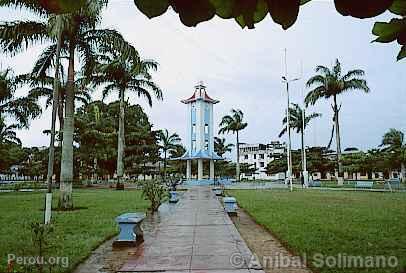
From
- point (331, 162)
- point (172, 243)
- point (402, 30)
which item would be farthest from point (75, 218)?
point (331, 162)

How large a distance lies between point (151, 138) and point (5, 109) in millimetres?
24005

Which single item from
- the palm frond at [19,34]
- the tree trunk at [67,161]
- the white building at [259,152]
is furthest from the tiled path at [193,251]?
the white building at [259,152]

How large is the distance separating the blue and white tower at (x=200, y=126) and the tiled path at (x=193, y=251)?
124ft

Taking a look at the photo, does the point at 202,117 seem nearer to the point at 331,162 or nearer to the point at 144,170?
the point at 144,170

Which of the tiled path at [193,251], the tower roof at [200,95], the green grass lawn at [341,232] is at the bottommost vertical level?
the tiled path at [193,251]

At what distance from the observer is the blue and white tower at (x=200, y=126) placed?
49.8 metres

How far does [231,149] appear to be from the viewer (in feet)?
245

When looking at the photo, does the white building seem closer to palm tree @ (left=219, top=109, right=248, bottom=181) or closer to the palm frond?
palm tree @ (left=219, top=109, right=248, bottom=181)

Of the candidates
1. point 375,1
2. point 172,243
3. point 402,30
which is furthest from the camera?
point 172,243

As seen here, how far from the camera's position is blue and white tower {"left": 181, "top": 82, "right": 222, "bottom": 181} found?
49750 millimetres

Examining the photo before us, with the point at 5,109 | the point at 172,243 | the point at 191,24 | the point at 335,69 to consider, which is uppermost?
the point at 335,69

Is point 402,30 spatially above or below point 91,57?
below

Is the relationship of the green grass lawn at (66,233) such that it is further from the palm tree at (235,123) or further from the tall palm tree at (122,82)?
the palm tree at (235,123)

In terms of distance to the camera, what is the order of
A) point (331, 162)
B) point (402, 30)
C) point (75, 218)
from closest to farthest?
point (402, 30), point (75, 218), point (331, 162)
